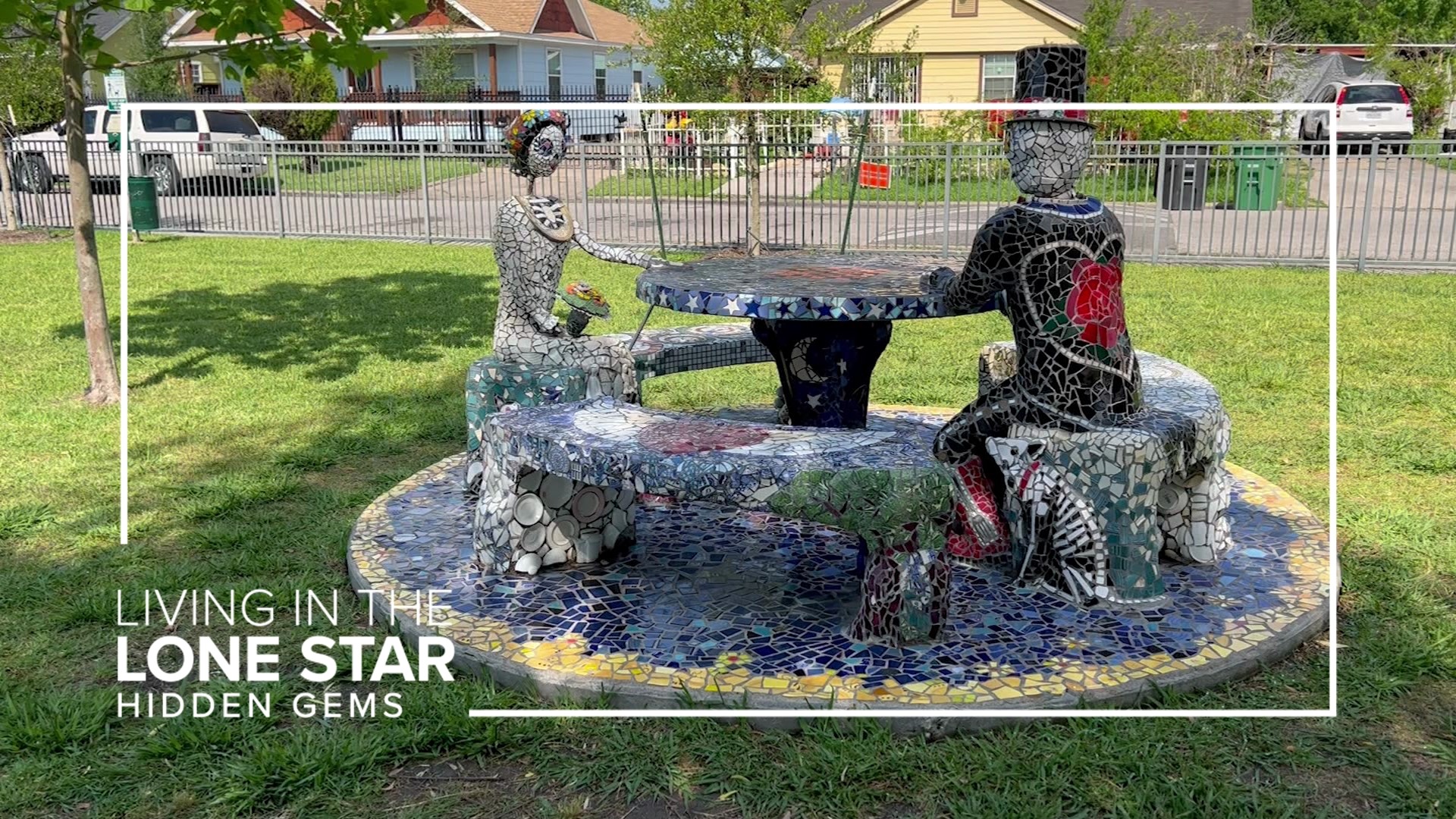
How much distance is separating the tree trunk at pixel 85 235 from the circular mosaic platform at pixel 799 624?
340cm

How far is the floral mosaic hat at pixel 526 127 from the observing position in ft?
18.3

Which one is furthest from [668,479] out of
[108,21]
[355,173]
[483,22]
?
[108,21]

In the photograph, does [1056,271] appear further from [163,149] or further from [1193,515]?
[163,149]

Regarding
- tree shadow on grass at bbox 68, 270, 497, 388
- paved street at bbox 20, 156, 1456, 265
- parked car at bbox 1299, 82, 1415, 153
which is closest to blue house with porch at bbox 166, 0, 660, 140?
paved street at bbox 20, 156, 1456, 265

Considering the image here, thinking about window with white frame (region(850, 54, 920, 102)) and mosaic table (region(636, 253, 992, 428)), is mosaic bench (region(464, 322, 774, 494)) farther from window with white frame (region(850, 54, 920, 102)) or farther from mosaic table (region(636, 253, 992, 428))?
window with white frame (region(850, 54, 920, 102))

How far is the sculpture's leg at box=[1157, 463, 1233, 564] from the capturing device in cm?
499

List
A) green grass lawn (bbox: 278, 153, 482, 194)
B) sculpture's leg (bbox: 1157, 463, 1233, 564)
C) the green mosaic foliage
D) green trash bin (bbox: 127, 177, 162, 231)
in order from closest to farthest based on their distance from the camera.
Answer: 1. the green mosaic foliage
2. sculpture's leg (bbox: 1157, 463, 1233, 564)
3. green trash bin (bbox: 127, 177, 162, 231)
4. green grass lawn (bbox: 278, 153, 482, 194)

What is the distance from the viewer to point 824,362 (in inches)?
234

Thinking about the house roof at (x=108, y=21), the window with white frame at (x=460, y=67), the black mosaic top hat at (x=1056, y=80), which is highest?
the house roof at (x=108, y=21)

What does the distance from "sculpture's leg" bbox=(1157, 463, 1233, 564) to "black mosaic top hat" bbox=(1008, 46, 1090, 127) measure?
5.00 feet

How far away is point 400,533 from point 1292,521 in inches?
156

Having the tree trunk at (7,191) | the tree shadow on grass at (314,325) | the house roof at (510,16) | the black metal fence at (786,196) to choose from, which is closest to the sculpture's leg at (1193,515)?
the tree shadow on grass at (314,325)

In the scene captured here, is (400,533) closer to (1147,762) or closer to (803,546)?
(803,546)

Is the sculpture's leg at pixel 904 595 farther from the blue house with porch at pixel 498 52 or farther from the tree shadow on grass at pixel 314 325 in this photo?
A: the blue house with porch at pixel 498 52
